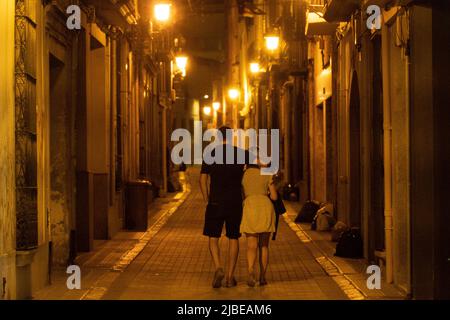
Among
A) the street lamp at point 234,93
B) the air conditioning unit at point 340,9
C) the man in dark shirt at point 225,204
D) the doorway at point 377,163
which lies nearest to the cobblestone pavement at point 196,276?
the man in dark shirt at point 225,204

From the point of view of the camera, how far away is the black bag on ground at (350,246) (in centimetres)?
1328

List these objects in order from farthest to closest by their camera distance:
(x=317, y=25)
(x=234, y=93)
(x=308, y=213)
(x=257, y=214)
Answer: (x=234, y=93) < (x=308, y=213) < (x=317, y=25) < (x=257, y=214)

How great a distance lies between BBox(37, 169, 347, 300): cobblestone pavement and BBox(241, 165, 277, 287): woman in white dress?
446 mm

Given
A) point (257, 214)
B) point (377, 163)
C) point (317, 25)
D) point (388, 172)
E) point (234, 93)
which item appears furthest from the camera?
point (234, 93)

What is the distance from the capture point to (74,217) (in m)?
13.9

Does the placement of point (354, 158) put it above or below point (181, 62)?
below

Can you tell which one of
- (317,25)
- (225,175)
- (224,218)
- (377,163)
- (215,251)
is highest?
(317,25)

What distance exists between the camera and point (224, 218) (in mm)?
10820

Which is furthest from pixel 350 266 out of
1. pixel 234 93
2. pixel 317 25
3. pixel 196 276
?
pixel 234 93

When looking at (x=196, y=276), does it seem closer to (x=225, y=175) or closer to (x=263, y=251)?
(x=263, y=251)

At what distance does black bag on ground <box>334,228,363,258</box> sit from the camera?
13281mm

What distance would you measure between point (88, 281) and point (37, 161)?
2.00m

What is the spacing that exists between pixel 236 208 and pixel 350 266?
2586 millimetres

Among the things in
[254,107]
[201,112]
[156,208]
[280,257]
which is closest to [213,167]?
[280,257]
